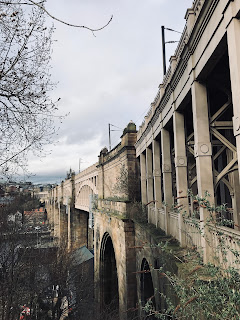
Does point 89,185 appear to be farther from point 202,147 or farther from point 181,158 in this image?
point 202,147

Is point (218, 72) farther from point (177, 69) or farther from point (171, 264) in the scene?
point (171, 264)

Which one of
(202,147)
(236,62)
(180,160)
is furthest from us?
(180,160)

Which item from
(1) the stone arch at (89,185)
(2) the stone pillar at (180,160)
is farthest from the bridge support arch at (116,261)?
(1) the stone arch at (89,185)

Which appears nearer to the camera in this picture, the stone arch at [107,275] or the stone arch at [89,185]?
the stone arch at [107,275]

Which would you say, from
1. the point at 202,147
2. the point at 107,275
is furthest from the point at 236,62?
the point at 107,275

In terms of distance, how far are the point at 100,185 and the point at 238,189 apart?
15.5 meters

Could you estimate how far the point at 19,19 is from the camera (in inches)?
148

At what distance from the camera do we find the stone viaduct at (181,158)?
4.36 m

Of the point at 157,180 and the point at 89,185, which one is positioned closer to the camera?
the point at 157,180

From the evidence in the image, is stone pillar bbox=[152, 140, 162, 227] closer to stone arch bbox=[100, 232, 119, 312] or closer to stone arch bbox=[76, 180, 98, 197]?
stone arch bbox=[100, 232, 119, 312]

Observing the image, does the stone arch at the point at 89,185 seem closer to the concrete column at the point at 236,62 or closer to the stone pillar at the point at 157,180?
the stone pillar at the point at 157,180

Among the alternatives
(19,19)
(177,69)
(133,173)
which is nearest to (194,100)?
(177,69)

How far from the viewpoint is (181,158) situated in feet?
22.2

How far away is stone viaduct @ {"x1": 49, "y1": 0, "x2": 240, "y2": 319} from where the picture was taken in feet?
14.3
